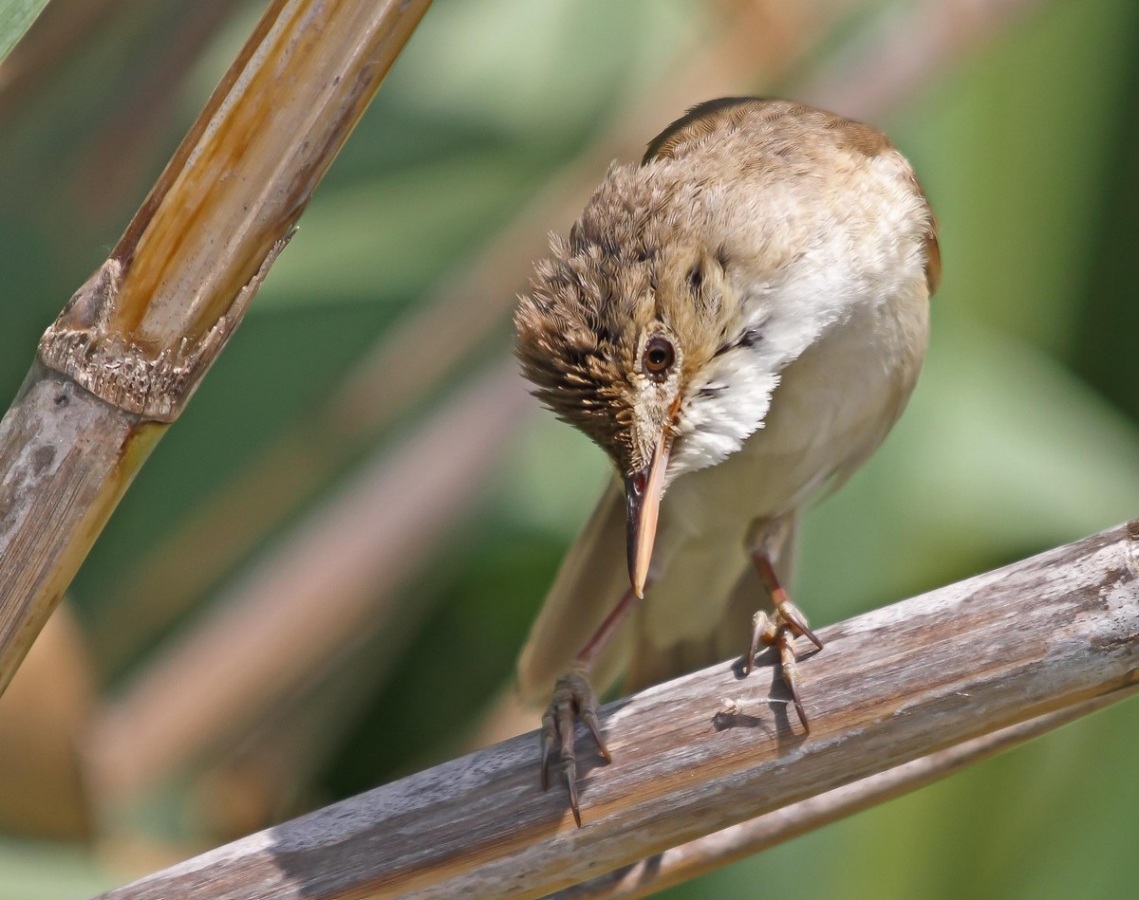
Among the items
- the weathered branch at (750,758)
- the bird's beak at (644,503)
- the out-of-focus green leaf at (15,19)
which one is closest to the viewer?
the out-of-focus green leaf at (15,19)

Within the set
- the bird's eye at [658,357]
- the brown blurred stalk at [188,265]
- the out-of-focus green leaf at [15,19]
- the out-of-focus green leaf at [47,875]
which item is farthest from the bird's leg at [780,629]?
the out-of-focus green leaf at [47,875]

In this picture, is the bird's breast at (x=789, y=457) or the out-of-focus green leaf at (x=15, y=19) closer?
Result: the out-of-focus green leaf at (x=15, y=19)

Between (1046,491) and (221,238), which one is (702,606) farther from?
(221,238)

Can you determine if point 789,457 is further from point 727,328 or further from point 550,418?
point 550,418

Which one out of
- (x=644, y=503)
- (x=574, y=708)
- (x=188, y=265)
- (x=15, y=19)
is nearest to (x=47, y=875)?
(x=574, y=708)

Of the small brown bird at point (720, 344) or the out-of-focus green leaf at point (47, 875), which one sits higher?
the small brown bird at point (720, 344)

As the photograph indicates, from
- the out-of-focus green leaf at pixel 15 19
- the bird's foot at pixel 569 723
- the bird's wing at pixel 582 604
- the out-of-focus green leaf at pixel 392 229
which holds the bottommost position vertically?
the bird's foot at pixel 569 723

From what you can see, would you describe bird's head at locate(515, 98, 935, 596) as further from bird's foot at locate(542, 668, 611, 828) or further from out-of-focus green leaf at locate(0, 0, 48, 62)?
out-of-focus green leaf at locate(0, 0, 48, 62)

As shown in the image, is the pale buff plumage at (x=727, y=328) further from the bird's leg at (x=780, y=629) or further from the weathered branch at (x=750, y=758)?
the weathered branch at (x=750, y=758)

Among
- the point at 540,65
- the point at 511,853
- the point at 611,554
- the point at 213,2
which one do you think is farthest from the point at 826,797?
the point at 540,65
